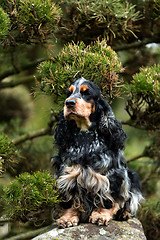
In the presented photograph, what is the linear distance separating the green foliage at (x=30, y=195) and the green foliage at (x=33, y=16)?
1.28m

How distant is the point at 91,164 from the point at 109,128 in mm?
292

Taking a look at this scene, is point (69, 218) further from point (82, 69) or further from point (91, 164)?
point (82, 69)

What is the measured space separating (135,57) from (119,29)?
1.04 m

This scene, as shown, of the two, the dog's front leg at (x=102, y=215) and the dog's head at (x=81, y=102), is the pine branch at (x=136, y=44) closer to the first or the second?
the dog's head at (x=81, y=102)

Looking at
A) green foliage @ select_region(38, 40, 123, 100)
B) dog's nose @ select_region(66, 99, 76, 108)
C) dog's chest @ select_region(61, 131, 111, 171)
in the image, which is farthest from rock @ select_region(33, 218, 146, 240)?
green foliage @ select_region(38, 40, 123, 100)

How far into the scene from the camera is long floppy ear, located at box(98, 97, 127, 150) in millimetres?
2904

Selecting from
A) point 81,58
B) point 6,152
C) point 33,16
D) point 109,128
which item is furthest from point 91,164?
point 33,16

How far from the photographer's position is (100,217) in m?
2.79

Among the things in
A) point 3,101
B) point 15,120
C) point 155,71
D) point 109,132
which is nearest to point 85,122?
point 109,132

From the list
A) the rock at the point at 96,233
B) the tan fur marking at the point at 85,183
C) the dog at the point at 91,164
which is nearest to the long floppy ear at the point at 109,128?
the dog at the point at 91,164

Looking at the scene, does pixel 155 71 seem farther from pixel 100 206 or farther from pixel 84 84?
pixel 100 206

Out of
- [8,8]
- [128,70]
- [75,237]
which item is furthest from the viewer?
[128,70]

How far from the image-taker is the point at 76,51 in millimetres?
3199

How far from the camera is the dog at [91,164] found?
285 centimetres
